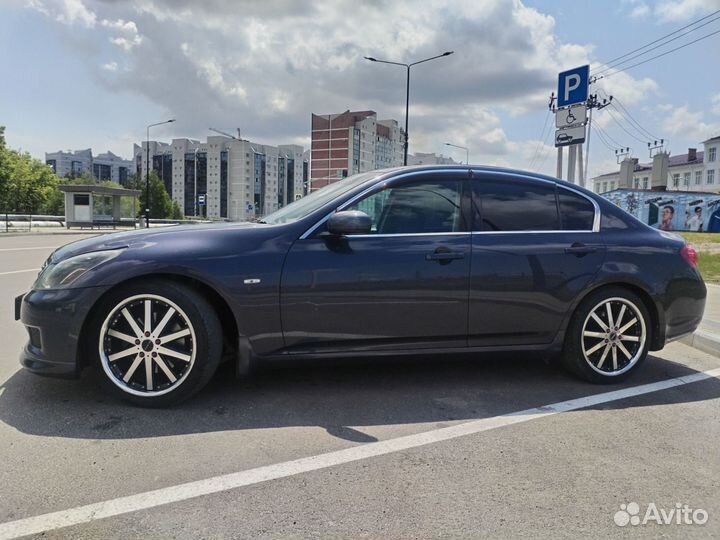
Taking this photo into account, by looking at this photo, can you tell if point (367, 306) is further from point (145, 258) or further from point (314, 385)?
point (145, 258)

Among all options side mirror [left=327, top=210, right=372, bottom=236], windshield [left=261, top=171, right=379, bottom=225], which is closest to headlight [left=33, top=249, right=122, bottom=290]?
windshield [left=261, top=171, right=379, bottom=225]

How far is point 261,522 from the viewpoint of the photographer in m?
2.29

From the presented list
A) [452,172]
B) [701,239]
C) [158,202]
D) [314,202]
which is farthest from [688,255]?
[158,202]

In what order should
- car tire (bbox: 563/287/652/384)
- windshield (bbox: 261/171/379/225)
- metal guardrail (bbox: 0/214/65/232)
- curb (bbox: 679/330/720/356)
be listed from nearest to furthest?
windshield (bbox: 261/171/379/225), car tire (bbox: 563/287/652/384), curb (bbox: 679/330/720/356), metal guardrail (bbox: 0/214/65/232)

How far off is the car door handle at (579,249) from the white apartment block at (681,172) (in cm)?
7018

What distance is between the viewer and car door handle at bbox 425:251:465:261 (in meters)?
3.75

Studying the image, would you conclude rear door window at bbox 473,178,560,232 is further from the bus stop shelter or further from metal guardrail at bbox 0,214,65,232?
metal guardrail at bbox 0,214,65,232

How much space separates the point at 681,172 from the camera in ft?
262

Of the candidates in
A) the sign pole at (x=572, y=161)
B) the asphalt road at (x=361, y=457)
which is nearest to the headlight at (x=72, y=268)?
the asphalt road at (x=361, y=457)

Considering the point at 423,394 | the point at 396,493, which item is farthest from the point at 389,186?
the point at 396,493

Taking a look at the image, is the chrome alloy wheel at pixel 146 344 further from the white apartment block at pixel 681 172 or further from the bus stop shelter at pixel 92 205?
the white apartment block at pixel 681 172

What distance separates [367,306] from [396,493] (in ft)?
4.48

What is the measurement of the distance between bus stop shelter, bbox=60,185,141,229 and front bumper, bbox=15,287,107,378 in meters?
34.4

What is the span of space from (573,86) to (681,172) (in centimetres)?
8340
